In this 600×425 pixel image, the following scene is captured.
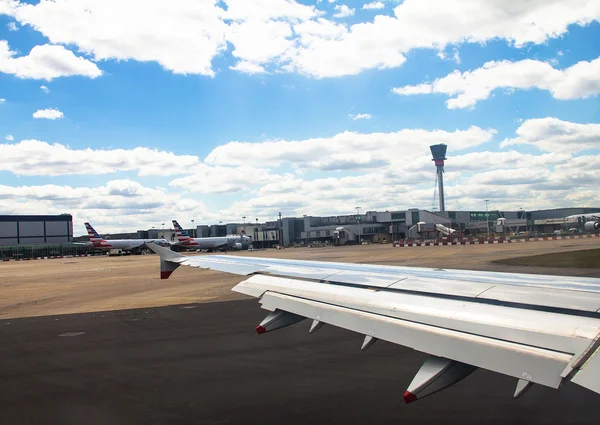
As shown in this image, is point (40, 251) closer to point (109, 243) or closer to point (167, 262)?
point (109, 243)

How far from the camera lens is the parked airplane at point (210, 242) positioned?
84.4m

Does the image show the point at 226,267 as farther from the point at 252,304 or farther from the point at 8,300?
the point at 8,300

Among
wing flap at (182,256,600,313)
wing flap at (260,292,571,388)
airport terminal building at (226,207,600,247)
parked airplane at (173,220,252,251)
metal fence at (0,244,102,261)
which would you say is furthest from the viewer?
airport terminal building at (226,207,600,247)

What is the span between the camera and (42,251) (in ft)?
374

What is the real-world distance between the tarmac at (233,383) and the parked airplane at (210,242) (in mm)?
72874

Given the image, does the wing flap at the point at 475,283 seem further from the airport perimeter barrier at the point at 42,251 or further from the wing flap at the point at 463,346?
the airport perimeter barrier at the point at 42,251

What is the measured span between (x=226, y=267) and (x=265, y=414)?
3806 mm

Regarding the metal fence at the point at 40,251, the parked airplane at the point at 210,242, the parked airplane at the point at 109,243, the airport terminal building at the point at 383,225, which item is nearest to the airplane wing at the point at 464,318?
the parked airplane at the point at 210,242

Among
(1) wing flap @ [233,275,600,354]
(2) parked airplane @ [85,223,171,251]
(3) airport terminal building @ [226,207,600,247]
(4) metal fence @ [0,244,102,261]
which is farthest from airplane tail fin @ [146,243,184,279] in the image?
(4) metal fence @ [0,244,102,261]

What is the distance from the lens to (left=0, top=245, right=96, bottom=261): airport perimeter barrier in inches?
4307

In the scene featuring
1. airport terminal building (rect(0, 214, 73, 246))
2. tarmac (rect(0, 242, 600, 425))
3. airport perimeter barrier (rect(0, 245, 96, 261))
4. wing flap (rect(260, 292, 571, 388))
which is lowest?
airport perimeter barrier (rect(0, 245, 96, 261))

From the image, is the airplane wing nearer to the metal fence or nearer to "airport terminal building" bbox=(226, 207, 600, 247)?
"airport terminal building" bbox=(226, 207, 600, 247)

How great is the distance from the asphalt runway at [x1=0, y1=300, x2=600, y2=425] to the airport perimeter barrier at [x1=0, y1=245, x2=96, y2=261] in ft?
344

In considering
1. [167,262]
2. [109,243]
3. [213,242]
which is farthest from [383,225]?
[167,262]
